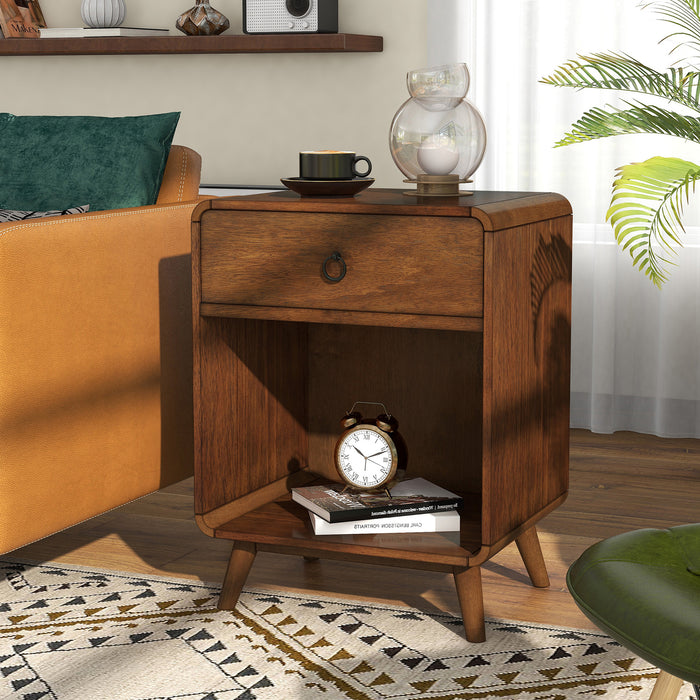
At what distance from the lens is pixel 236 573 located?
173 cm

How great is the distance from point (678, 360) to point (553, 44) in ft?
3.06

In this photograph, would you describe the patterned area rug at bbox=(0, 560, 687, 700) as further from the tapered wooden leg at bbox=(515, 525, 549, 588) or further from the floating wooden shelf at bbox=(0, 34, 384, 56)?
the floating wooden shelf at bbox=(0, 34, 384, 56)

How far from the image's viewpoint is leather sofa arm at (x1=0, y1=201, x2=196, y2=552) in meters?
1.62

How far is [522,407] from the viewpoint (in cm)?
163

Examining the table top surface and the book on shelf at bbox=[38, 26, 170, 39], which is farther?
the book on shelf at bbox=[38, 26, 170, 39]

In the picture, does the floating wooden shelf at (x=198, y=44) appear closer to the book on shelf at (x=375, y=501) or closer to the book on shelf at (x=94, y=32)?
the book on shelf at (x=94, y=32)

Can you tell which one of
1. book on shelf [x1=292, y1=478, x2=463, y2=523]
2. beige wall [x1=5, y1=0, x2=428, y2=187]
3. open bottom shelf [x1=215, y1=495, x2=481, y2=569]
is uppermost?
beige wall [x1=5, y1=0, x2=428, y2=187]

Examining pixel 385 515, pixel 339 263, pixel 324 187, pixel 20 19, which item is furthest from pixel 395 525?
pixel 20 19

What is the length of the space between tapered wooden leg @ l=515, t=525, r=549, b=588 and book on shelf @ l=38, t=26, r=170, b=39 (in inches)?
85.6

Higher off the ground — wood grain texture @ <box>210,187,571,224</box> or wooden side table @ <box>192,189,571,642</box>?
wood grain texture @ <box>210,187,571,224</box>

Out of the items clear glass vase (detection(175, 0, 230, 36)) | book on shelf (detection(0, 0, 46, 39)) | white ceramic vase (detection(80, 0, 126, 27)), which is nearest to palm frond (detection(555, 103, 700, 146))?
clear glass vase (detection(175, 0, 230, 36))

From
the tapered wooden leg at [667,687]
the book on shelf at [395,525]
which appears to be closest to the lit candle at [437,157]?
the book on shelf at [395,525]

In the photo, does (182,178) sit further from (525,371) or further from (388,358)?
(525,371)

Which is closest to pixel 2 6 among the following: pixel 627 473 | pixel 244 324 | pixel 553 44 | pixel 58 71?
pixel 58 71
